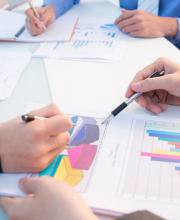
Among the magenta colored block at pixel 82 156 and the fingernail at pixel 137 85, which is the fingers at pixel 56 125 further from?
the fingernail at pixel 137 85

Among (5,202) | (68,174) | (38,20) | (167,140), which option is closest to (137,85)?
(167,140)

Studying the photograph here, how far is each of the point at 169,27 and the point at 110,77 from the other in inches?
19.0

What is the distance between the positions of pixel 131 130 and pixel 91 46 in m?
0.50

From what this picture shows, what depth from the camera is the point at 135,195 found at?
15.4 inches

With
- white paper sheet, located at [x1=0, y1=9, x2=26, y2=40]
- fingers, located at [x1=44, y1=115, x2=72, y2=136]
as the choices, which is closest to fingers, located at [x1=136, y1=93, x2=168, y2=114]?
fingers, located at [x1=44, y1=115, x2=72, y2=136]

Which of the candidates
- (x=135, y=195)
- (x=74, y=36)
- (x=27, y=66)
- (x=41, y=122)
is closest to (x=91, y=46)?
(x=74, y=36)

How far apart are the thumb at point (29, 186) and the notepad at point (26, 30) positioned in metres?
0.71

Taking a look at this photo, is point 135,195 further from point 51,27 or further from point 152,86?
point 51,27

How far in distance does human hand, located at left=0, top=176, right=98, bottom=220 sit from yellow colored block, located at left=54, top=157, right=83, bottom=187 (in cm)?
3

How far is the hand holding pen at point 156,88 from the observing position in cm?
56

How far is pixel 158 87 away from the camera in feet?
1.86

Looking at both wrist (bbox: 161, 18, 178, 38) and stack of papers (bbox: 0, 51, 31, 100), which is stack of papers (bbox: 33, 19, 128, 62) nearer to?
stack of papers (bbox: 0, 51, 31, 100)

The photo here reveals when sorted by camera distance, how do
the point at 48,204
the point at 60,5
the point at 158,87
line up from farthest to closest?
the point at 60,5 → the point at 158,87 → the point at 48,204

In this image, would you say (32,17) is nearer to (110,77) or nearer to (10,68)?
(10,68)
